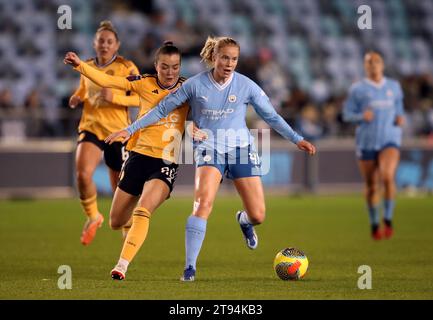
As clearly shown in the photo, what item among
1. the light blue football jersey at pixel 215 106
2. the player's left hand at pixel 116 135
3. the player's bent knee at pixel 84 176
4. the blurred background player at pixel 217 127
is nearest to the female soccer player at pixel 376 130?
the player's bent knee at pixel 84 176

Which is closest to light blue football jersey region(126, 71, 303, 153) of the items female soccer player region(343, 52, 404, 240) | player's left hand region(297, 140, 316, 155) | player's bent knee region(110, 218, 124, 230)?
player's left hand region(297, 140, 316, 155)

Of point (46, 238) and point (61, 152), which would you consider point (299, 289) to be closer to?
point (46, 238)

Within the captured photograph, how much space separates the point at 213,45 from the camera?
9.01 meters

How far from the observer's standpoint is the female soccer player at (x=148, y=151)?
29.2ft

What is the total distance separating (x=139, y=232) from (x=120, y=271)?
391 mm

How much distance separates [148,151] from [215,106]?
0.77 metres

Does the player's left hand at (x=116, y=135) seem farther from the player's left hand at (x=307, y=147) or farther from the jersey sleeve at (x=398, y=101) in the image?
the jersey sleeve at (x=398, y=101)

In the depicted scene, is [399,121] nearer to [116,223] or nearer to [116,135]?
[116,223]

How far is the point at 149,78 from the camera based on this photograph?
9.38 m

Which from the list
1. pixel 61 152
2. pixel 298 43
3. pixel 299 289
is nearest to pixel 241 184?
pixel 299 289

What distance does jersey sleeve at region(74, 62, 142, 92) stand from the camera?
9375 millimetres

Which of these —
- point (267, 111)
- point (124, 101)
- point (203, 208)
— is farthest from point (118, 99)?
point (203, 208)

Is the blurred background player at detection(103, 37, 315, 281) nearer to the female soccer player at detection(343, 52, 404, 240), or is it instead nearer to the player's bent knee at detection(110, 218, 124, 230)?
the player's bent knee at detection(110, 218, 124, 230)

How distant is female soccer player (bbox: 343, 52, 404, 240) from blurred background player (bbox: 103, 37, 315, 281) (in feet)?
15.2
